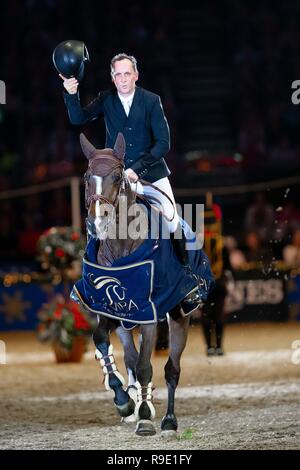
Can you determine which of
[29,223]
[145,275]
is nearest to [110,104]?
[145,275]

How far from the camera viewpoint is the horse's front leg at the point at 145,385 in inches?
306

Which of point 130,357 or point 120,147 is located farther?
point 130,357

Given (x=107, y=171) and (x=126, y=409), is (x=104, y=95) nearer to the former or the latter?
(x=107, y=171)

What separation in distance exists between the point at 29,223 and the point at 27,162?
186 cm

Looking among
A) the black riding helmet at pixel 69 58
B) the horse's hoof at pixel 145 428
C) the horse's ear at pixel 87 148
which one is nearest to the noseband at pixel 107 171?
the horse's ear at pixel 87 148

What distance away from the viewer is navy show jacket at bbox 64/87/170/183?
796cm

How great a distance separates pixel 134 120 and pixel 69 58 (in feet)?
2.28

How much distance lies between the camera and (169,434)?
779 cm

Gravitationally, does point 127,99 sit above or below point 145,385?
above

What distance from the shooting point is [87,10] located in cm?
2369

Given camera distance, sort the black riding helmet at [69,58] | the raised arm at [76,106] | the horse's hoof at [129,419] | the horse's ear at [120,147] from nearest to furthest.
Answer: the horse's ear at [120,147]
the black riding helmet at [69,58]
the raised arm at [76,106]
the horse's hoof at [129,419]

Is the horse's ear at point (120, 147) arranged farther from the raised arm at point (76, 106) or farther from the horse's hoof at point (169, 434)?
the horse's hoof at point (169, 434)

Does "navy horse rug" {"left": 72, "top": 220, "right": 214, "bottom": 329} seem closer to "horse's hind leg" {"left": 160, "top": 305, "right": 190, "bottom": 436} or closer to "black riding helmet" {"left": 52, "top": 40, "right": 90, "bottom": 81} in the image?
"horse's hind leg" {"left": 160, "top": 305, "right": 190, "bottom": 436}

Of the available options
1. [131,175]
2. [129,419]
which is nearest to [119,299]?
[131,175]
